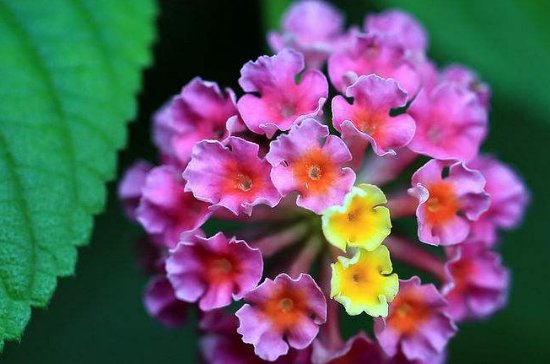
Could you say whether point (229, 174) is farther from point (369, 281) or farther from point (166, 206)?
point (369, 281)

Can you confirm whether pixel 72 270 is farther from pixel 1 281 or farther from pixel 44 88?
pixel 44 88

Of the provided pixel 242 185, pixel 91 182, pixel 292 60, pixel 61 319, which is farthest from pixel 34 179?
pixel 61 319

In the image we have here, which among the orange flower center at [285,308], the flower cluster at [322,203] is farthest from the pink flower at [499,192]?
the orange flower center at [285,308]

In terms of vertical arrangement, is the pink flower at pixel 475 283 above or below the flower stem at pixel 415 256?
below

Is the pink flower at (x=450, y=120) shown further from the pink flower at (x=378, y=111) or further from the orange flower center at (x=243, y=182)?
the orange flower center at (x=243, y=182)

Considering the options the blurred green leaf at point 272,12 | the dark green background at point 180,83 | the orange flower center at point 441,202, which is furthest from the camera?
the dark green background at point 180,83

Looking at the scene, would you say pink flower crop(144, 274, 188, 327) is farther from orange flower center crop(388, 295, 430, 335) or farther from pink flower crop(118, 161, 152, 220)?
orange flower center crop(388, 295, 430, 335)

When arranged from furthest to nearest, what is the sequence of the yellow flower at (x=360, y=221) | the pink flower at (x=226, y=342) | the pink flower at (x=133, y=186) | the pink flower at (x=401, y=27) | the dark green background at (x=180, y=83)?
the dark green background at (x=180, y=83), the pink flower at (x=401, y=27), the pink flower at (x=133, y=186), the pink flower at (x=226, y=342), the yellow flower at (x=360, y=221)
